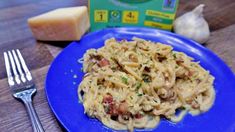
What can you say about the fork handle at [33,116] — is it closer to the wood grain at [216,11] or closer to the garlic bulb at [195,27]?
the garlic bulb at [195,27]

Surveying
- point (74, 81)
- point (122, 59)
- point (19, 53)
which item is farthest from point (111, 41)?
point (19, 53)

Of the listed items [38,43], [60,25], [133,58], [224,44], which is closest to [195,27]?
[224,44]

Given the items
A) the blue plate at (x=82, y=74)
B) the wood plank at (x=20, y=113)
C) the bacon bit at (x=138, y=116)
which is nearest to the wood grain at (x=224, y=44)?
the blue plate at (x=82, y=74)

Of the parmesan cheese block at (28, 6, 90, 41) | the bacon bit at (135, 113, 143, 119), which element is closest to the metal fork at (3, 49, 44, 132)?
the parmesan cheese block at (28, 6, 90, 41)

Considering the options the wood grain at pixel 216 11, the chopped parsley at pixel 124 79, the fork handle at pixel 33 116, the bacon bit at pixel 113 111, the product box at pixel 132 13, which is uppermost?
the product box at pixel 132 13

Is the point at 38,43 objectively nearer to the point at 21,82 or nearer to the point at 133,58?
the point at 21,82
